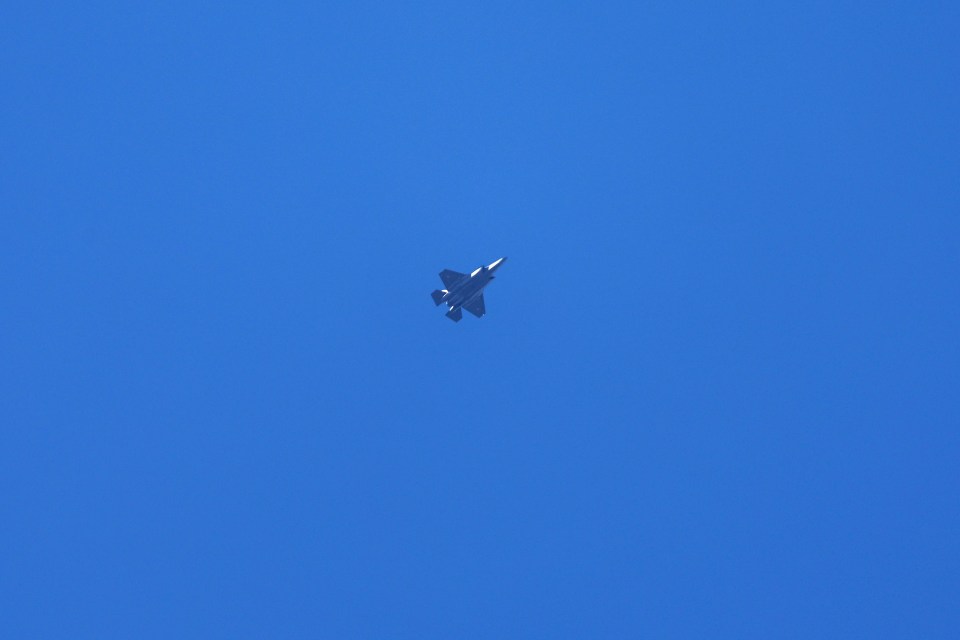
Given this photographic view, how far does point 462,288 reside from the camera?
7131cm

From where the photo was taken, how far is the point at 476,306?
241ft

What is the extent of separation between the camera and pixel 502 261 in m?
71.2

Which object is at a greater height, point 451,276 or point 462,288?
point 451,276

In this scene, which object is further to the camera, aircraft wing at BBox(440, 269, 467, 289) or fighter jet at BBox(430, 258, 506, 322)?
aircraft wing at BBox(440, 269, 467, 289)

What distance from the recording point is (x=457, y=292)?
71562 mm

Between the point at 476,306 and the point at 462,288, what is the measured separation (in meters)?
2.66

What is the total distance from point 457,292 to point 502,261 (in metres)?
3.90

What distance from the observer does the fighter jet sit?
70.6 m

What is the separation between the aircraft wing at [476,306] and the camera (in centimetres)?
7294

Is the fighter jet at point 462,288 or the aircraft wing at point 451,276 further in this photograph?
the aircraft wing at point 451,276

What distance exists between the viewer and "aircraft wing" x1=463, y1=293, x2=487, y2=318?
239ft
